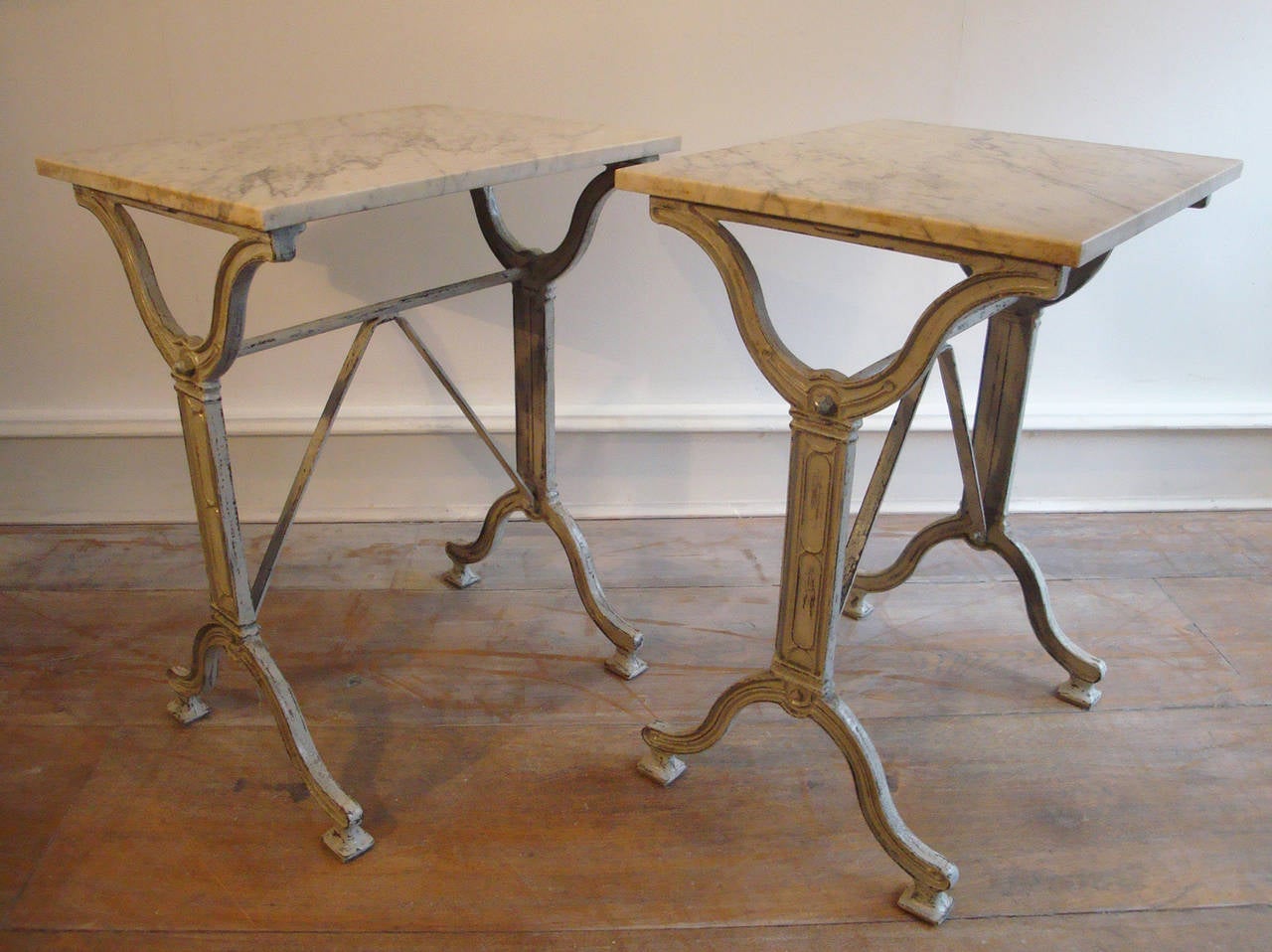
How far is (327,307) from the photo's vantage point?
232cm

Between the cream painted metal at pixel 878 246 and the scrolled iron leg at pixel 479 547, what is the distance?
0.56m

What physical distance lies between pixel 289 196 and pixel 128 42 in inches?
43.6

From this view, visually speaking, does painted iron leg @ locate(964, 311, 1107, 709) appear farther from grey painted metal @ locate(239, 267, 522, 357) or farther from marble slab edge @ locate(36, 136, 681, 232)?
grey painted metal @ locate(239, 267, 522, 357)

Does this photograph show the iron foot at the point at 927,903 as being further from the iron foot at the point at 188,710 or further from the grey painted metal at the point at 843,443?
the iron foot at the point at 188,710

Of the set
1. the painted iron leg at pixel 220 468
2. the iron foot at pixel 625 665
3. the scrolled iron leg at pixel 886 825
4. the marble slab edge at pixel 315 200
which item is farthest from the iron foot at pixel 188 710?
the scrolled iron leg at pixel 886 825

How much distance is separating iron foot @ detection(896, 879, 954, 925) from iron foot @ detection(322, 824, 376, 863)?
718 mm

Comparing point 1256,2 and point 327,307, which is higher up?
point 1256,2

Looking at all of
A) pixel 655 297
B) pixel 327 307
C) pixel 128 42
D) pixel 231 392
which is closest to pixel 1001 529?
pixel 655 297

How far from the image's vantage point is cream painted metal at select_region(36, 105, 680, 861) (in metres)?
1.34

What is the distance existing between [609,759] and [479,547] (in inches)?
22.8

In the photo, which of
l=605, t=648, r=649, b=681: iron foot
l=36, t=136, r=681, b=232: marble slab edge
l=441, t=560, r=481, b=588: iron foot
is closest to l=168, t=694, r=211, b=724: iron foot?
l=441, t=560, r=481, b=588: iron foot

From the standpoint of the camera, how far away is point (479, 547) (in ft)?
7.20

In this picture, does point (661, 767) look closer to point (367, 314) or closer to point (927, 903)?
point (927, 903)

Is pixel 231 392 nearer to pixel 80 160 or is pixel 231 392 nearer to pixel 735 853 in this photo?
pixel 80 160
